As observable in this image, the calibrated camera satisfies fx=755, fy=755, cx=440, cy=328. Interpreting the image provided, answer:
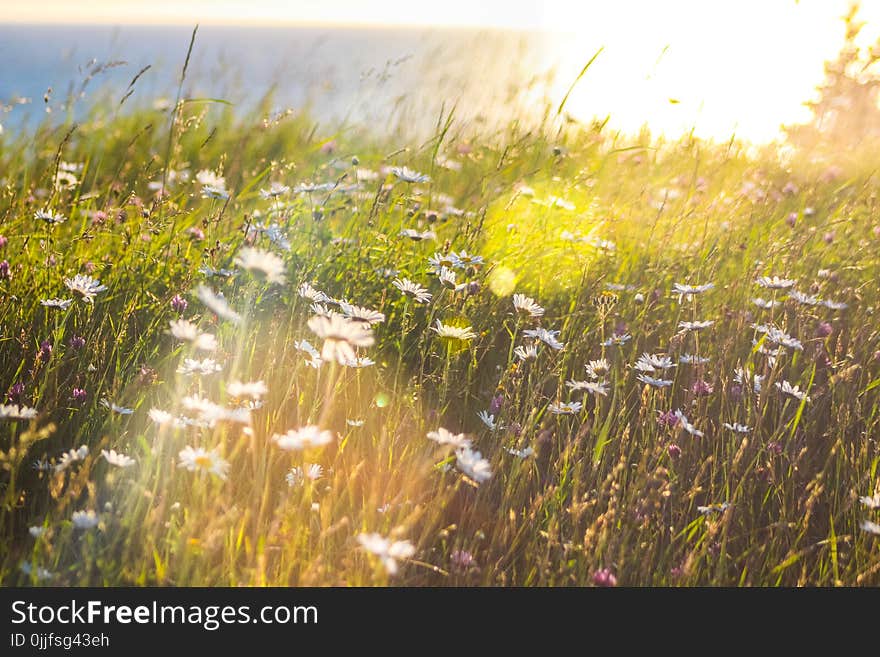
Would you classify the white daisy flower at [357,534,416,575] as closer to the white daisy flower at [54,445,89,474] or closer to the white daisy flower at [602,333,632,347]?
the white daisy flower at [54,445,89,474]

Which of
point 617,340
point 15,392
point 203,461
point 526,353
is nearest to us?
point 203,461

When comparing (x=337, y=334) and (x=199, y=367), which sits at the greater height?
(x=337, y=334)

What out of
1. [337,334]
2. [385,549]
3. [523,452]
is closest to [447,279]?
[523,452]

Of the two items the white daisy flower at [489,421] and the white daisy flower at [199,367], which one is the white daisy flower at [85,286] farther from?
the white daisy flower at [489,421]

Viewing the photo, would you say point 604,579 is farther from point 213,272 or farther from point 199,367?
point 213,272

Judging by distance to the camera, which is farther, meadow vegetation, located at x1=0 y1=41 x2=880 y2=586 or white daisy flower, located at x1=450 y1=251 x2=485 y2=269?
white daisy flower, located at x1=450 y1=251 x2=485 y2=269

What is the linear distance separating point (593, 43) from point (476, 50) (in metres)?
1.13

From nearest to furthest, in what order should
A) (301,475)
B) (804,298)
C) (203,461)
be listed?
1. (203,461)
2. (301,475)
3. (804,298)

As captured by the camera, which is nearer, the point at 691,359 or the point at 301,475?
the point at 301,475

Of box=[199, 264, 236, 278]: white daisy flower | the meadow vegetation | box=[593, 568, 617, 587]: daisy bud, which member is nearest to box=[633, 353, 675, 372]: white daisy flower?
the meadow vegetation

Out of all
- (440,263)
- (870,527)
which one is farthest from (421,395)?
(870,527)

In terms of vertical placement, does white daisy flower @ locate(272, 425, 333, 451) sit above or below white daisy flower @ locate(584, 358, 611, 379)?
below

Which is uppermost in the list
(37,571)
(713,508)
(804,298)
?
(804,298)

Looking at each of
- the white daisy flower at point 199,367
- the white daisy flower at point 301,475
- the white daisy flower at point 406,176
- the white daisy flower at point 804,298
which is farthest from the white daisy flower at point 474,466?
the white daisy flower at point 804,298
